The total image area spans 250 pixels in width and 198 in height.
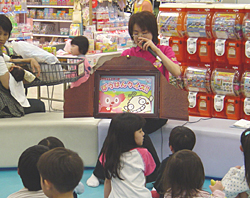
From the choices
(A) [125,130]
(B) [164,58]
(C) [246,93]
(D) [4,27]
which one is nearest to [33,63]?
(D) [4,27]

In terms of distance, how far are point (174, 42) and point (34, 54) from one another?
1747mm

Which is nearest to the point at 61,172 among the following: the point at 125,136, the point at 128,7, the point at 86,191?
the point at 125,136

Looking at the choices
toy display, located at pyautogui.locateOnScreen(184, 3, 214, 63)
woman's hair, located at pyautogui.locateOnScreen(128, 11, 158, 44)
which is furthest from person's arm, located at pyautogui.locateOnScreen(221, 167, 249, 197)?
toy display, located at pyautogui.locateOnScreen(184, 3, 214, 63)

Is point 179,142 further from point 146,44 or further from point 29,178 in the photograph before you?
point 29,178

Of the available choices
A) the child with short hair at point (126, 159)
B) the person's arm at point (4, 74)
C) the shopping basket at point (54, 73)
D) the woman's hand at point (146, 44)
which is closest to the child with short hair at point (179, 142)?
the child with short hair at point (126, 159)

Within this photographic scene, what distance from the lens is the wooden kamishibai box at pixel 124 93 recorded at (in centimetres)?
301

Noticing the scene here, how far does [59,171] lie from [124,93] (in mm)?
1520

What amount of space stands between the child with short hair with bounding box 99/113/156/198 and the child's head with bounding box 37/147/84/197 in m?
0.57

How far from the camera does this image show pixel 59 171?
1.66 meters

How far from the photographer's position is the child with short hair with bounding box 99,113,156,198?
225 cm

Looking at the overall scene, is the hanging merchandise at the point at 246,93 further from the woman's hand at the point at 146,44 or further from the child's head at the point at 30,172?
the child's head at the point at 30,172

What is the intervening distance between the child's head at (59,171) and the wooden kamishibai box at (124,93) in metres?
1.33

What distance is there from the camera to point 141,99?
10.1 feet

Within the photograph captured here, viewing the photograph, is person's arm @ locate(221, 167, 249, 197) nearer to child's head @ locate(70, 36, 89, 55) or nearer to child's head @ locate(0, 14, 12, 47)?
child's head @ locate(0, 14, 12, 47)
